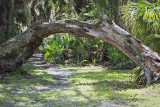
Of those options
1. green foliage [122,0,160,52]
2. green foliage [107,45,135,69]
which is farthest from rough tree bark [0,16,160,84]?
green foliage [107,45,135,69]

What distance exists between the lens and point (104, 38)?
808 cm

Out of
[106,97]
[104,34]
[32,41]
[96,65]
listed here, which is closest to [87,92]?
[106,97]

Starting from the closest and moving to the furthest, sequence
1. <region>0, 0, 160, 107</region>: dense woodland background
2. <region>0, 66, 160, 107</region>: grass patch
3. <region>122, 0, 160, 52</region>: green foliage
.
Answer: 1. <region>0, 66, 160, 107</region>: grass patch
2. <region>0, 0, 160, 107</region>: dense woodland background
3. <region>122, 0, 160, 52</region>: green foliage

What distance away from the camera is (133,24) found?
26.8 feet

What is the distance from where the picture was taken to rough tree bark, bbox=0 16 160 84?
7.45 metres

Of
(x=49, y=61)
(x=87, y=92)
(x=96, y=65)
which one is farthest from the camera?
(x=49, y=61)

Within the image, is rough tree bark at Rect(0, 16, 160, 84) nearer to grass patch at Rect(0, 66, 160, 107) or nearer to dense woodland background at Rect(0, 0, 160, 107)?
dense woodland background at Rect(0, 0, 160, 107)

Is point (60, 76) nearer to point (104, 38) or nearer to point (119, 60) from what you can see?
point (104, 38)

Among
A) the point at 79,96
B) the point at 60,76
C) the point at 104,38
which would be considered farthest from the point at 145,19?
the point at 60,76

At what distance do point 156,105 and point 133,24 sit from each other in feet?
11.6

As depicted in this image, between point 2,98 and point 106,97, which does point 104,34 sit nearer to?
point 106,97

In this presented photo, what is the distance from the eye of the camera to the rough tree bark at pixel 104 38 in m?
7.45

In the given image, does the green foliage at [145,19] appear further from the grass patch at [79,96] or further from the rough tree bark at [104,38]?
the grass patch at [79,96]

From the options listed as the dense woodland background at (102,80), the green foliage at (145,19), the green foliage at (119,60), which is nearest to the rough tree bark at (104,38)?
the dense woodland background at (102,80)
